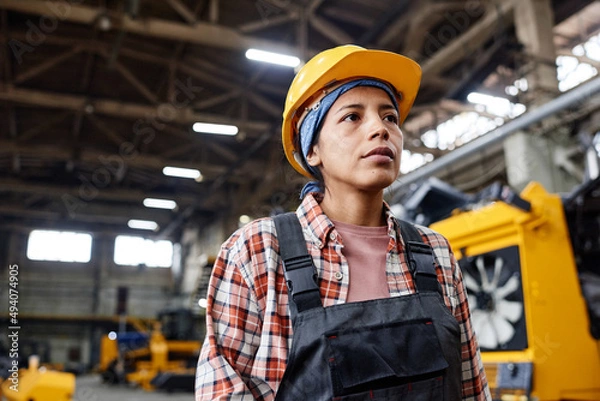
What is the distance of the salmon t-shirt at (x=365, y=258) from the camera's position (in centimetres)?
132

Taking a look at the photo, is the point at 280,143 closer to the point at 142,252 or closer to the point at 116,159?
the point at 116,159

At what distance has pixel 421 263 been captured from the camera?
4.58 feet

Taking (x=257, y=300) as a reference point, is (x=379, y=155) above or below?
above

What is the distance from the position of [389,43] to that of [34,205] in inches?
717

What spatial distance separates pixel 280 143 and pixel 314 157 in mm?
396

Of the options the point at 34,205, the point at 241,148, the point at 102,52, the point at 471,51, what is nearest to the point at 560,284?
the point at 471,51

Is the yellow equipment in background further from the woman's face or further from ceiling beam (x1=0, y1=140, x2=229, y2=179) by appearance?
ceiling beam (x1=0, y1=140, x2=229, y2=179)

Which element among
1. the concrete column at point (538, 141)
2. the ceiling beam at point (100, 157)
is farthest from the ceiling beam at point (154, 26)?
the ceiling beam at point (100, 157)

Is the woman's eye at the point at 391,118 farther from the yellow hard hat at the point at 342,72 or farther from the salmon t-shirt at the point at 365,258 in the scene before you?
the salmon t-shirt at the point at 365,258

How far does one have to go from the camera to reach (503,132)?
20.5 feet

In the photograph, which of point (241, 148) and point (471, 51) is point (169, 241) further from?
point (471, 51)

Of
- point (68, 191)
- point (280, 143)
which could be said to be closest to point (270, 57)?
point (280, 143)

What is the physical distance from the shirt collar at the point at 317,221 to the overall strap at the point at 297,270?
0.04m

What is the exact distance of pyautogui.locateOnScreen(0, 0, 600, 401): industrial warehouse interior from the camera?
3434mm
